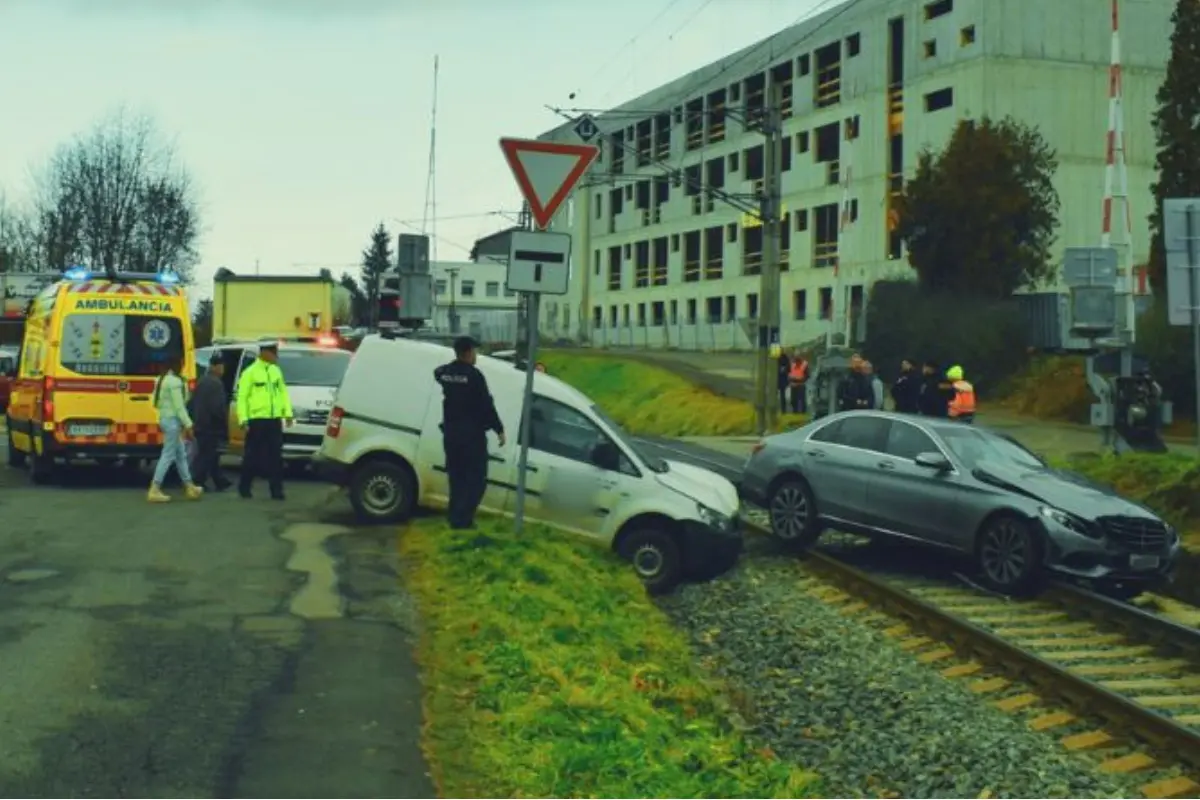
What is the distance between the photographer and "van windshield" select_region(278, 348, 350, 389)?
72.8ft

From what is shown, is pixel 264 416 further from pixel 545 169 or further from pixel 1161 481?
pixel 1161 481

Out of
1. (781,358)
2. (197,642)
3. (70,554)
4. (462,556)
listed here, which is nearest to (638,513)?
(462,556)

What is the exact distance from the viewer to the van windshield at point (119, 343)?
1911cm

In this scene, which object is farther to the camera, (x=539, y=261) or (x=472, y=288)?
(x=472, y=288)

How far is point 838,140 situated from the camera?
5950 centimetres

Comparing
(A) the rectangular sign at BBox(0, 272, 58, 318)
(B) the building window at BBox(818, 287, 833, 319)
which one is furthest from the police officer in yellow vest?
(B) the building window at BBox(818, 287, 833, 319)

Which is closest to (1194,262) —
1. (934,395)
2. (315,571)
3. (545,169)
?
(934,395)

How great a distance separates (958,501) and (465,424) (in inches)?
190

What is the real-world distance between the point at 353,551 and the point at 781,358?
27.5 meters

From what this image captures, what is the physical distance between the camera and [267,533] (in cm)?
1410

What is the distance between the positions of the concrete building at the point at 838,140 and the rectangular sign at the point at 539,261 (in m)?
23.0

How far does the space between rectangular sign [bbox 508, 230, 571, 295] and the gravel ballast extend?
3.06 metres

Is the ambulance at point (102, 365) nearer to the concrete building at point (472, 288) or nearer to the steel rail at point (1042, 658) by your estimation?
the steel rail at point (1042, 658)

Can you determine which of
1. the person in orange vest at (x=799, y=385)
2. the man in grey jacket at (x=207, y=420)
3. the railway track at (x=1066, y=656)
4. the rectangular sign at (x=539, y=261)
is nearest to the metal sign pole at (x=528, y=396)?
the rectangular sign at (x=539, y=261)
